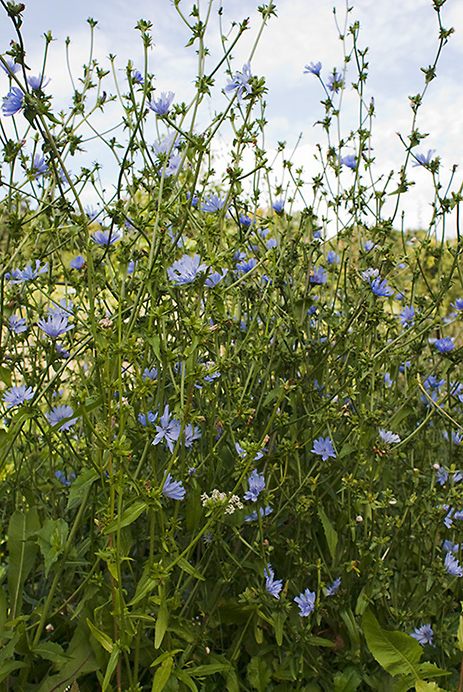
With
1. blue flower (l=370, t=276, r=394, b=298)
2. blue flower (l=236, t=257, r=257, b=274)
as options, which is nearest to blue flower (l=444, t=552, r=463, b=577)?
blue flower (l=370, t=276, r=394, b=298)

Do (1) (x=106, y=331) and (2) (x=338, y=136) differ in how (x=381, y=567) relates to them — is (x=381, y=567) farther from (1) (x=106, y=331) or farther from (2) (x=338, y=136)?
(2) (x=338, y=136)

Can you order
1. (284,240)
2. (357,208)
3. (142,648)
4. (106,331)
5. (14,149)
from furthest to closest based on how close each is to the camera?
1. (357,208)
2. (284,240)
3. (14,149)
4. (142,648)
5. (106,331)

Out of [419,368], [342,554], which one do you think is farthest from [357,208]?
[342,554]

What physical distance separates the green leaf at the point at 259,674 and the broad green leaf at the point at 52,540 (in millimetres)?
623

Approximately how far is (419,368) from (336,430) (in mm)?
332

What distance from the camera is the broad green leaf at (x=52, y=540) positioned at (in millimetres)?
1329

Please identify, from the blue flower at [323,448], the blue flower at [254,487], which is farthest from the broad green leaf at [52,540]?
the blue flower at [323,448]

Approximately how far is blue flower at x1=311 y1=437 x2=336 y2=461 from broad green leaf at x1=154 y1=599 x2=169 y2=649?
23.8 inches

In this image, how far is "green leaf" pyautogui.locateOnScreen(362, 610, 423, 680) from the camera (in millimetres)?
1466

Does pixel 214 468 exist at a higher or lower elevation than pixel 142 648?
higher

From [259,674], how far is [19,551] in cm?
74

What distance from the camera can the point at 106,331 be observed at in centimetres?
110

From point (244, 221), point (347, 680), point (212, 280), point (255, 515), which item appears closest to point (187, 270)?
point (212, 280)

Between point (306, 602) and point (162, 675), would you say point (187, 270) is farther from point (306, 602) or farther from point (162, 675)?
point (306, 602)
